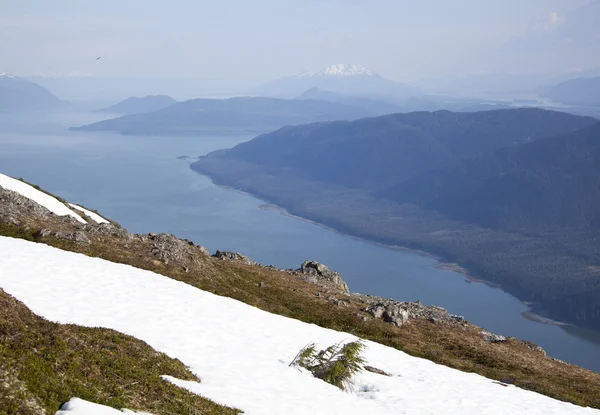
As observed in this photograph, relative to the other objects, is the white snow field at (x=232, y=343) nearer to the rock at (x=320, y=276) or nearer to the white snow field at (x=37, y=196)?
the rock at (x=320, y=276)

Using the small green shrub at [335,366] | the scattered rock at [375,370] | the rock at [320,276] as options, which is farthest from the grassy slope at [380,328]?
the small green shrub at [335,366]

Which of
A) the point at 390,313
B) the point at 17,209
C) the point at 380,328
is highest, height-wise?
the point at 17,209

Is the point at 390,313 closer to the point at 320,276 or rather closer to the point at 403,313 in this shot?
the point at 403,313

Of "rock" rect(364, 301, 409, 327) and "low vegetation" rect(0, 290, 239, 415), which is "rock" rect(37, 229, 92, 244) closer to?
"low vegetation" rect(0, 290, 239, 415)

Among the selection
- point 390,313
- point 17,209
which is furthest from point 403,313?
point 17,209

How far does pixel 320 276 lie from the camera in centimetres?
5494

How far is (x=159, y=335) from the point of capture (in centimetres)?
2436

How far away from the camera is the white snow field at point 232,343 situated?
71.1 ft

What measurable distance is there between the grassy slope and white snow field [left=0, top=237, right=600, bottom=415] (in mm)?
2415

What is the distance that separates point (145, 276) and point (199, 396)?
16.7m

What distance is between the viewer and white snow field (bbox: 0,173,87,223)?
54281 mm

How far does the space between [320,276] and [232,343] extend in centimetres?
2939

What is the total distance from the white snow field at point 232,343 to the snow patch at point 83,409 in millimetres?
4504

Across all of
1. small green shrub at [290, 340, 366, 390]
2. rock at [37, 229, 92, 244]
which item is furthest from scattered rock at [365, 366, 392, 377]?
rock at [37, 229, 92, 244]
